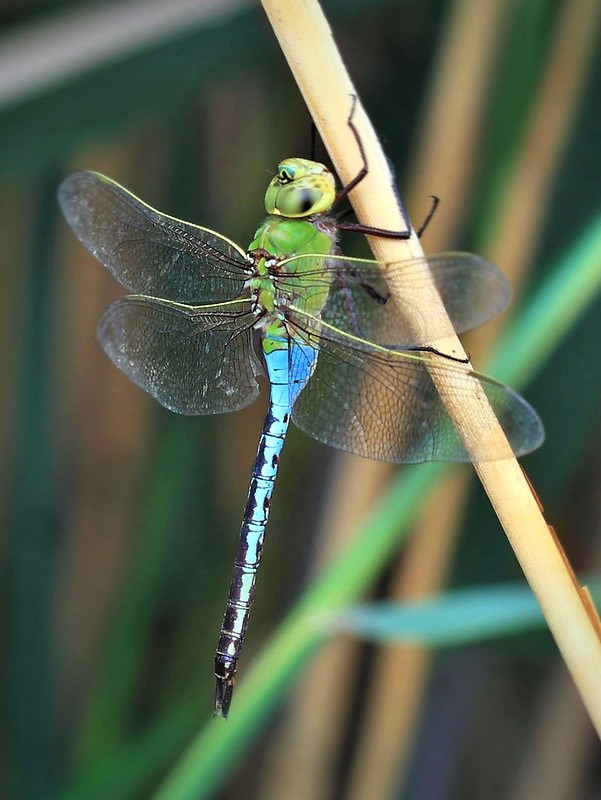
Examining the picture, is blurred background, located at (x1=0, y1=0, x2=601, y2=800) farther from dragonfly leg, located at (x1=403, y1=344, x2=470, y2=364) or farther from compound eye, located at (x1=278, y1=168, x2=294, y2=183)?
dragonfly leg, located at (x1=403, y1=344, x2=470, y2=364)

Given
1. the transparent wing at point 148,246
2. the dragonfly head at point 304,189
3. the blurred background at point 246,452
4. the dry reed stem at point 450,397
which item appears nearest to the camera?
the dry reed stem at point 450,397

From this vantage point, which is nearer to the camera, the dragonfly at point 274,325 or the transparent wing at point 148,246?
the dragonfly at point 274,325

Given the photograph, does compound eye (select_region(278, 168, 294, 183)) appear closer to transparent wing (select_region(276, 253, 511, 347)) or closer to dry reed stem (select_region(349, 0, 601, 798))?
transparent wing (select_region(276, 253, 511, 347))

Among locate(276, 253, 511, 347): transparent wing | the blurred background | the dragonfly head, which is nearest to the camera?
locate(276, 253, 511, 347): transparent wing

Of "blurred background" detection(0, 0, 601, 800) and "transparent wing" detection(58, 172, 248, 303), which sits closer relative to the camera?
"transparent wing" detection(58, 172, 248, 303)

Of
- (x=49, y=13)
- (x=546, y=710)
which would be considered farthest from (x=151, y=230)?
(x=546, y=710)

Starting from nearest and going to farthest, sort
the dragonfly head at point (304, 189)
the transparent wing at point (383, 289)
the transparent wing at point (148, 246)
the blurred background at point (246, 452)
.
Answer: the transparent wing at point (383, 289)
the dragonfly head at point (304, 189)
the transparent wing at point (148, 246)
the blurred background at point (246, 452)

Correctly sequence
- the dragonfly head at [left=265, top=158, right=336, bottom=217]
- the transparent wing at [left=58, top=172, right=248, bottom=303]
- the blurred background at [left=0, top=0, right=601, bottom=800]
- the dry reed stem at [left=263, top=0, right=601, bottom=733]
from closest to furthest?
the dry reed stem at [left=263, top=0, right=601, bottom=733]
the dragonfly head at [left=265, top=158, right=336, bottom=217]
the transparent wing at [left=58, top=172, right=248, bottom=303]
the blurred background at [left=0, top=0, right=601, bottom=800]

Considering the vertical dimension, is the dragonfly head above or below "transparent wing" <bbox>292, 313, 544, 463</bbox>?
above

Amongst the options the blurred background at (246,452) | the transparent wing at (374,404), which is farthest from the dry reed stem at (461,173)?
the transparent wing at (374,404)

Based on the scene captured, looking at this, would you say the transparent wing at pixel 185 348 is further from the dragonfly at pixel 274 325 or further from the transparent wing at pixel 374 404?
the transparent wing at pixel 374 404

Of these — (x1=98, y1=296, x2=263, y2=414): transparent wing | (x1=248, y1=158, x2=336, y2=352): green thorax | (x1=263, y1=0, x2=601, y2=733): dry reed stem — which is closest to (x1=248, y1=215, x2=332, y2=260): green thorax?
(x1=248, y1=158, x2=336, y2=352): green thorax
